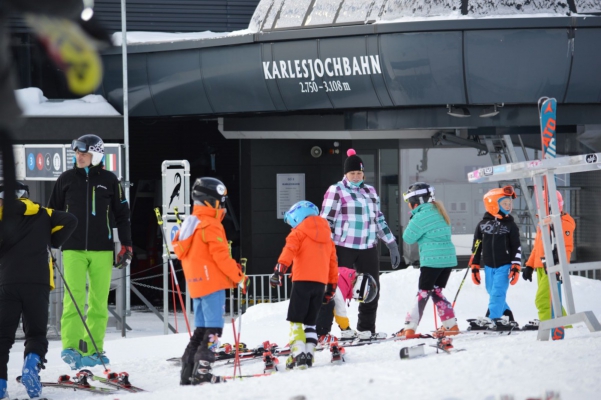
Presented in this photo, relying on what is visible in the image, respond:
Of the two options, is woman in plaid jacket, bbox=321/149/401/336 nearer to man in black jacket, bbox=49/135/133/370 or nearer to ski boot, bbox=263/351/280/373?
ski boot, bbox=263/351/280/373

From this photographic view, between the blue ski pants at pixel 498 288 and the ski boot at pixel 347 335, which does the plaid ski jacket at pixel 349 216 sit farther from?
the blue ski pants at pixel 498 288

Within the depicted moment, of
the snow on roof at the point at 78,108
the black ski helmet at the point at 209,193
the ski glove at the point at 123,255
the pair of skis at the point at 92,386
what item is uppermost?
the snow on roof at the point at 78,108

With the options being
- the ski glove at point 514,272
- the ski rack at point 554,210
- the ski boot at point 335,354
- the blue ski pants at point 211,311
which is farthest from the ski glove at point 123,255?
the ski glove at point 514,272

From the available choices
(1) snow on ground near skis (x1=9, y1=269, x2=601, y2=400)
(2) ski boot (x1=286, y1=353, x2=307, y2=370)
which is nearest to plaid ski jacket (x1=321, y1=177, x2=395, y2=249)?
(1) snow on ground near skis (x1=9, y1=269, x2=601, y2=400)

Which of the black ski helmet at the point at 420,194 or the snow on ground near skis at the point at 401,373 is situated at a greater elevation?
the black ski helmet at the point at 420,194

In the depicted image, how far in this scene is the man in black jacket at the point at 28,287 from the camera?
6168 millimetres

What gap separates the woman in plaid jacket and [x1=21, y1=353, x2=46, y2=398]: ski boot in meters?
3.19

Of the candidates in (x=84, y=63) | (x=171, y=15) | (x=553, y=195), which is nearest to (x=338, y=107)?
(x=171, y=15)

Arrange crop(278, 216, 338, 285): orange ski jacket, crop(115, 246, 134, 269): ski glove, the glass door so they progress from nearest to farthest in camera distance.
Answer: crop(278, 216, 338, 285): orange ski jacket < crop(115, 246, 134, 269): ski glove < the glass door

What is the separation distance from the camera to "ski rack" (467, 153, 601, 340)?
700cm

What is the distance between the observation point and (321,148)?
18656 millimetres

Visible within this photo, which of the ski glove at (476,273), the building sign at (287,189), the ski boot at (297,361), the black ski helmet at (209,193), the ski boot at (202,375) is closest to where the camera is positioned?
the ski boot at (202,375)

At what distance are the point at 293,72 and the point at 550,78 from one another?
433cm

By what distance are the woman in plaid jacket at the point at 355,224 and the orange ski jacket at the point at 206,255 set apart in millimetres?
2211
